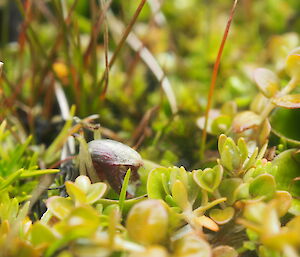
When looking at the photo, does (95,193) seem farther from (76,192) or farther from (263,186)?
(263,186)

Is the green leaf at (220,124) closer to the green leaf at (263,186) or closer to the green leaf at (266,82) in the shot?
the green leaf at (266,82)

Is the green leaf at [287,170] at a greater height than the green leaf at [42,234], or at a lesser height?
lesser

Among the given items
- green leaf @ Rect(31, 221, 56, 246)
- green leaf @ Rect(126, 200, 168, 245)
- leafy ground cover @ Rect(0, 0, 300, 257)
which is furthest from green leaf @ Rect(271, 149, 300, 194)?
green leaf @ Rect(31, 221, 56, 246)

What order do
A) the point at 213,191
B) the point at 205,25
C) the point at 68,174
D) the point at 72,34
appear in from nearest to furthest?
the point at 213,191 < the point at 68,174 < the point at 72,34 < the point at 205,25

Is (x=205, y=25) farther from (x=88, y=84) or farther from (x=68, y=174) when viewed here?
(x=68, y=174)

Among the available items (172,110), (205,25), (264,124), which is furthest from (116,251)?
(205,25)

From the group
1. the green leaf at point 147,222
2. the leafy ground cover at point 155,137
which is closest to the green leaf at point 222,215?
the leafy ground cover at point 155,137
